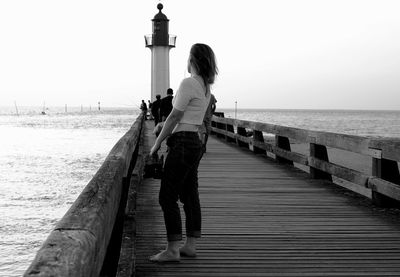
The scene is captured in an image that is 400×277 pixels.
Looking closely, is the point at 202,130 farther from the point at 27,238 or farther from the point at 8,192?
the point at 8,192

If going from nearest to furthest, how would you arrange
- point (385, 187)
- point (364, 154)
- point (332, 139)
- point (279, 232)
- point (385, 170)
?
1. point (279, 232)
2. point (385, 187)
3. point (385, 170)
4. point (364, 154)
5. point (332, 139)

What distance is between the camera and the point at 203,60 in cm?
375

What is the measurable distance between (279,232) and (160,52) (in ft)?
99.5

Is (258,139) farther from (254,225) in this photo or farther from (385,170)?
(254,225)

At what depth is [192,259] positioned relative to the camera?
4027 mm

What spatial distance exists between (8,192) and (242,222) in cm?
953

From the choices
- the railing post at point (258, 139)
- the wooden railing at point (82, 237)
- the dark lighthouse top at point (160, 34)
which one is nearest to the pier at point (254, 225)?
the wooden railing at point (82, 237)

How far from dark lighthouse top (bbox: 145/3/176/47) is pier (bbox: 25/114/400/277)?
26.8 m

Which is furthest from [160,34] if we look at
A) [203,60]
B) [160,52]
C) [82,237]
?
[82,237]

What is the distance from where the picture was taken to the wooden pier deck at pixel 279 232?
A: 3.83 meters

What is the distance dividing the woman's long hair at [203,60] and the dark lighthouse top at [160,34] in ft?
102

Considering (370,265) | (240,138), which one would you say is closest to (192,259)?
(370,265)

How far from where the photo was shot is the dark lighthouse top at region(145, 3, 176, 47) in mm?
34531

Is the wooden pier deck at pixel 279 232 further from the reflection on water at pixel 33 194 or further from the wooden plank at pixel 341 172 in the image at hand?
the reflection on water at pixel 33 194
